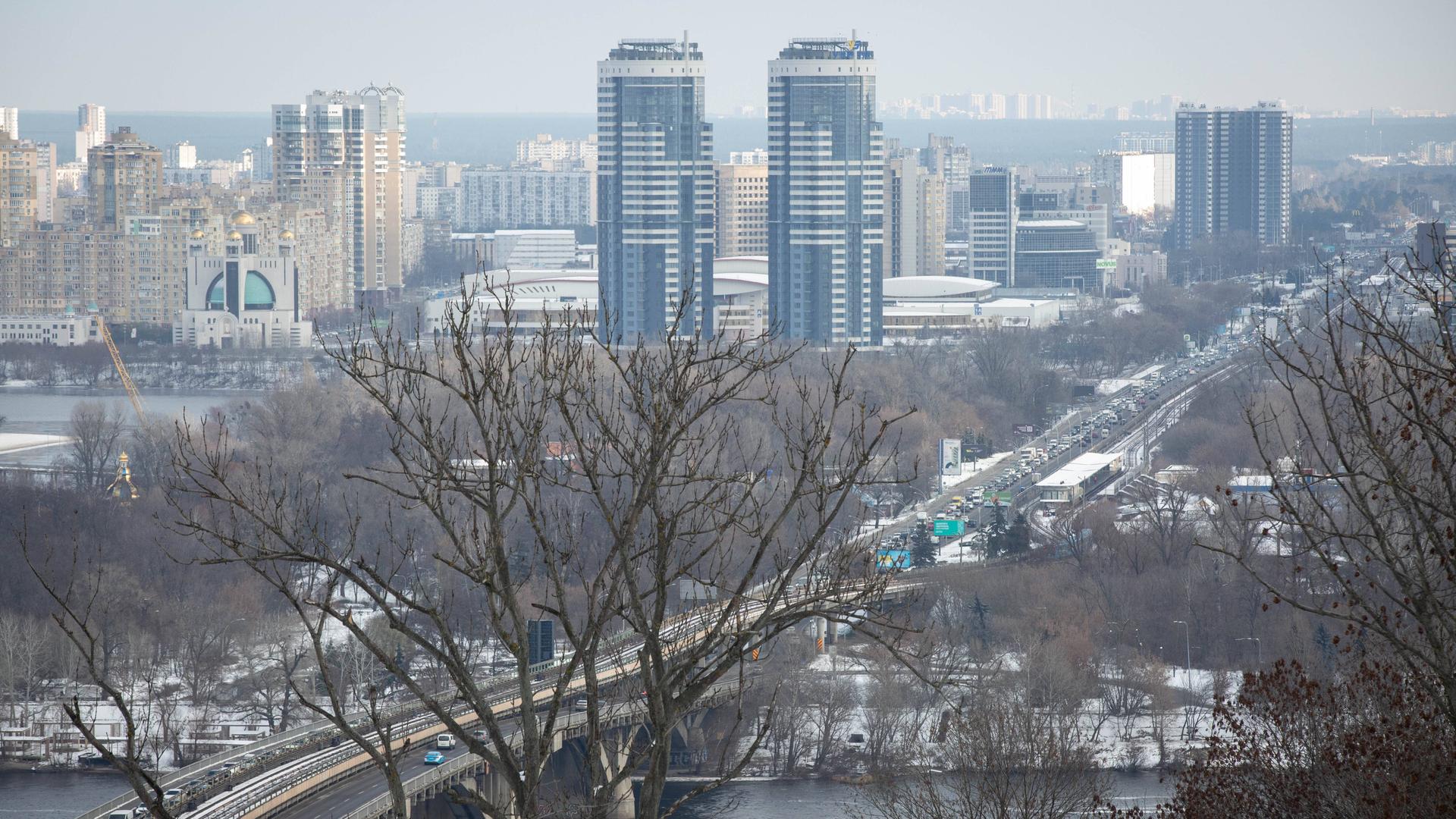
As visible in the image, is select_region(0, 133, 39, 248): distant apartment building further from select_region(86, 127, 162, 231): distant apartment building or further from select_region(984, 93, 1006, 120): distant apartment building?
select_region(984, 93, 1006, 120): distant apartment building

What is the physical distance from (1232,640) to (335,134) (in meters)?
38.1

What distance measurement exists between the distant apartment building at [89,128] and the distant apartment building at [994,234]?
43878 millimetres

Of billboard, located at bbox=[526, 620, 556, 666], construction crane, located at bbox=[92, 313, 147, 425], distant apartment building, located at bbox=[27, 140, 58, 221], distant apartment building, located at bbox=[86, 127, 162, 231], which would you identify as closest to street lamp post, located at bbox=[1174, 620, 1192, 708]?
billboard, located at bbox=[526, 620, 556, 666]

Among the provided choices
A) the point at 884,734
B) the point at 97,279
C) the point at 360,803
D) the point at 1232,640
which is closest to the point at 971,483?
the point at 1232,640

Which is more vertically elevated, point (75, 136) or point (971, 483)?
point (75, 136)

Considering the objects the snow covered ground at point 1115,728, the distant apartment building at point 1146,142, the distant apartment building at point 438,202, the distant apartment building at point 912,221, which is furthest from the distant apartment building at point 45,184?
the distant apartment building at point 1146,142

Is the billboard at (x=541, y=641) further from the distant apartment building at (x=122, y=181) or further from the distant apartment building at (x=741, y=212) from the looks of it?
the distant apartment building at (x=122, y=181)

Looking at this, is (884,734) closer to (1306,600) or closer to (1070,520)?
(1306,600)

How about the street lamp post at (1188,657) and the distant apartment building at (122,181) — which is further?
the distant apartment building at (122,181)

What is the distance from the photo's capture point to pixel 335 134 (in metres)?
49.0

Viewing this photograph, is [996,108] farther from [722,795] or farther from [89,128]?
[722,795]

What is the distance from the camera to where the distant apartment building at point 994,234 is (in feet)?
165

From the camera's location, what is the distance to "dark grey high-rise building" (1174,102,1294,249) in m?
56.8

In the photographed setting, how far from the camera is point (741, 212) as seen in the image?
151 ft
